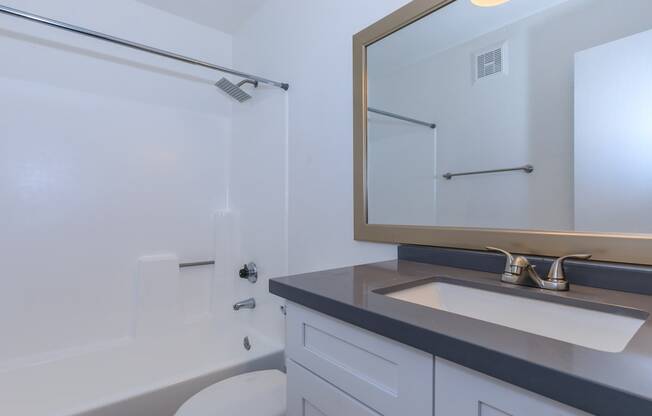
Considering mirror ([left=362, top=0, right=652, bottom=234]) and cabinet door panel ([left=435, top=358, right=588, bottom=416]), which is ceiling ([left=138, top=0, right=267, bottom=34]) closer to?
mirror ([left=362, top=0, right=652, bottom=234])

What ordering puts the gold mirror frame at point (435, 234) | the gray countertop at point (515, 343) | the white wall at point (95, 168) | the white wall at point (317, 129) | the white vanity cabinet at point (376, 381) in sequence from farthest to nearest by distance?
the white wall at point (95, 168) → the white wall at point (317, 129) → the gold mirror frame at point (435, 234) → the white vanity cabinet at point (376, 381) → the gray countertop at point (515, 343)

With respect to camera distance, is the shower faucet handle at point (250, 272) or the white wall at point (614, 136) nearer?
the white wall at point (614, 136)

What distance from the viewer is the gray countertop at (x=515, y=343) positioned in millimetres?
342

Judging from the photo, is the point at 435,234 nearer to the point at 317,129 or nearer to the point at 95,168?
the point at 317,129

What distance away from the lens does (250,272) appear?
6.50 ft

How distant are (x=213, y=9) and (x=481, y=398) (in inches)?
90.1

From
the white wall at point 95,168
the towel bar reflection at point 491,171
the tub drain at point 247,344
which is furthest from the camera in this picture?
the tub drain at point 247,344

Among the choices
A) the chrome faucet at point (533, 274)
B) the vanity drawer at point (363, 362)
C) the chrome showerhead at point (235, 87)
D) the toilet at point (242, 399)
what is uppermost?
the chrome showerhead at point (235, 87)

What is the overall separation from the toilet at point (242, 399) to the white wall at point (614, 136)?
1095 mm

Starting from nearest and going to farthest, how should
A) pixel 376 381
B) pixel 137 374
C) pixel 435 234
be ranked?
pixel 376 381, pixel 435 234, pixel 137 374

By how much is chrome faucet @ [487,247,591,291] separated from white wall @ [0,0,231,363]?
1.83m

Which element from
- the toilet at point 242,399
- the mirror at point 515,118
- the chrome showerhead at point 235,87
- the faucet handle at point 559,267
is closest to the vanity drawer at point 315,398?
the toilet at point 242,399

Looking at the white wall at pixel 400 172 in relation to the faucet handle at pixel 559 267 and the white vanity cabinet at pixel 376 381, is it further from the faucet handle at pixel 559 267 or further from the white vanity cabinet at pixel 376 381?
the white vanity cabinet at pixel 376 381

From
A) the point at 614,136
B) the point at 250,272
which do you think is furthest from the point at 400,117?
the point at 250,272
